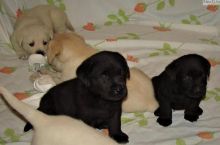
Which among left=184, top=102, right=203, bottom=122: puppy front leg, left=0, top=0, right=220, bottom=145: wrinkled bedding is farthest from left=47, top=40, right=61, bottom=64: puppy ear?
left=184, top=102, right=203, bottom=122: puppy front leg

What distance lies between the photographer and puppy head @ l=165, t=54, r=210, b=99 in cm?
224

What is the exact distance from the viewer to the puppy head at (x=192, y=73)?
224 cm

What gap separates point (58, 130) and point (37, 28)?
140cm

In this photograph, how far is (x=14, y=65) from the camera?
3.07 meters

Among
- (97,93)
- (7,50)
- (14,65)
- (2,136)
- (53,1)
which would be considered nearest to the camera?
(97,93)

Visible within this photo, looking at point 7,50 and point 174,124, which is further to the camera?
point 7,50

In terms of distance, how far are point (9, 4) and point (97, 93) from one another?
161 centimetres

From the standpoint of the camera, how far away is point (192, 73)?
7.36ft

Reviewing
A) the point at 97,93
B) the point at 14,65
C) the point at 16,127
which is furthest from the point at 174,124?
the point at 14,65

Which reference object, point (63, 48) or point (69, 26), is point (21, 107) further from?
point (69, 26)

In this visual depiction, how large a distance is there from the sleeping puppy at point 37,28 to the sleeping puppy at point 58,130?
1249 mm

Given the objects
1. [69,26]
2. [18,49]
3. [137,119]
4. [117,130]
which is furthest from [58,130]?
[69,26]

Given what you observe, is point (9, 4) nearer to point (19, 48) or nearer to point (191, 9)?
point (19, 48)

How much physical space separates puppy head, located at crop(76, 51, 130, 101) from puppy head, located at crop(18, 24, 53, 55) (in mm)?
1070
